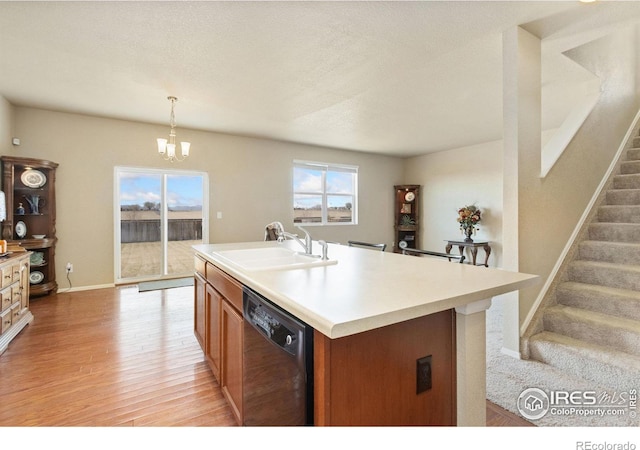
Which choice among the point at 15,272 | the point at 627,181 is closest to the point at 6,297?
the point at 15,272

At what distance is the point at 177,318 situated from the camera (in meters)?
3.26

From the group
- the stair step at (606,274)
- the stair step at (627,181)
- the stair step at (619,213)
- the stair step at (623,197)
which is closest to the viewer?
the stair step at (606,274)

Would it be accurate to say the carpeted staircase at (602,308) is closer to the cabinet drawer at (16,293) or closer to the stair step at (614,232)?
the stair step at (614,232)

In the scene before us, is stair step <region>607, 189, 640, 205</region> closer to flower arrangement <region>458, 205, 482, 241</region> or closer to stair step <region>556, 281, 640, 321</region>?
stair step <region>556, 281, 640, 321</region>

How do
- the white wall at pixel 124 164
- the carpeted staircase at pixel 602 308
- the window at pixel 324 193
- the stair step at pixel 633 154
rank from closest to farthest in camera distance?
the carpeted staircase at pixel 602 308 → the stair step at pixel 633 154 → the white wall at pixel 124 164 → the window at pixel 324 193

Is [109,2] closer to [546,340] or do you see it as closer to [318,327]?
[318,327]

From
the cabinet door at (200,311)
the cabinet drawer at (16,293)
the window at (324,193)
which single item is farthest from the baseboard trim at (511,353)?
the window at (324,193)

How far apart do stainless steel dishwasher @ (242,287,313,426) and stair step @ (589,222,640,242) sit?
3.23m

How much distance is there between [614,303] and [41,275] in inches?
235

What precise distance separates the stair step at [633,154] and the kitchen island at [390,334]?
3.48 metres

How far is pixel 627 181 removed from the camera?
10.5ft

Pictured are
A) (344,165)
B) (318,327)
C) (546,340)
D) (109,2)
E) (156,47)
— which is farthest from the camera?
(344,165)

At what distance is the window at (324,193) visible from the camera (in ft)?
20.7

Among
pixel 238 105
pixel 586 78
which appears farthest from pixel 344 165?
pixel 586 78
